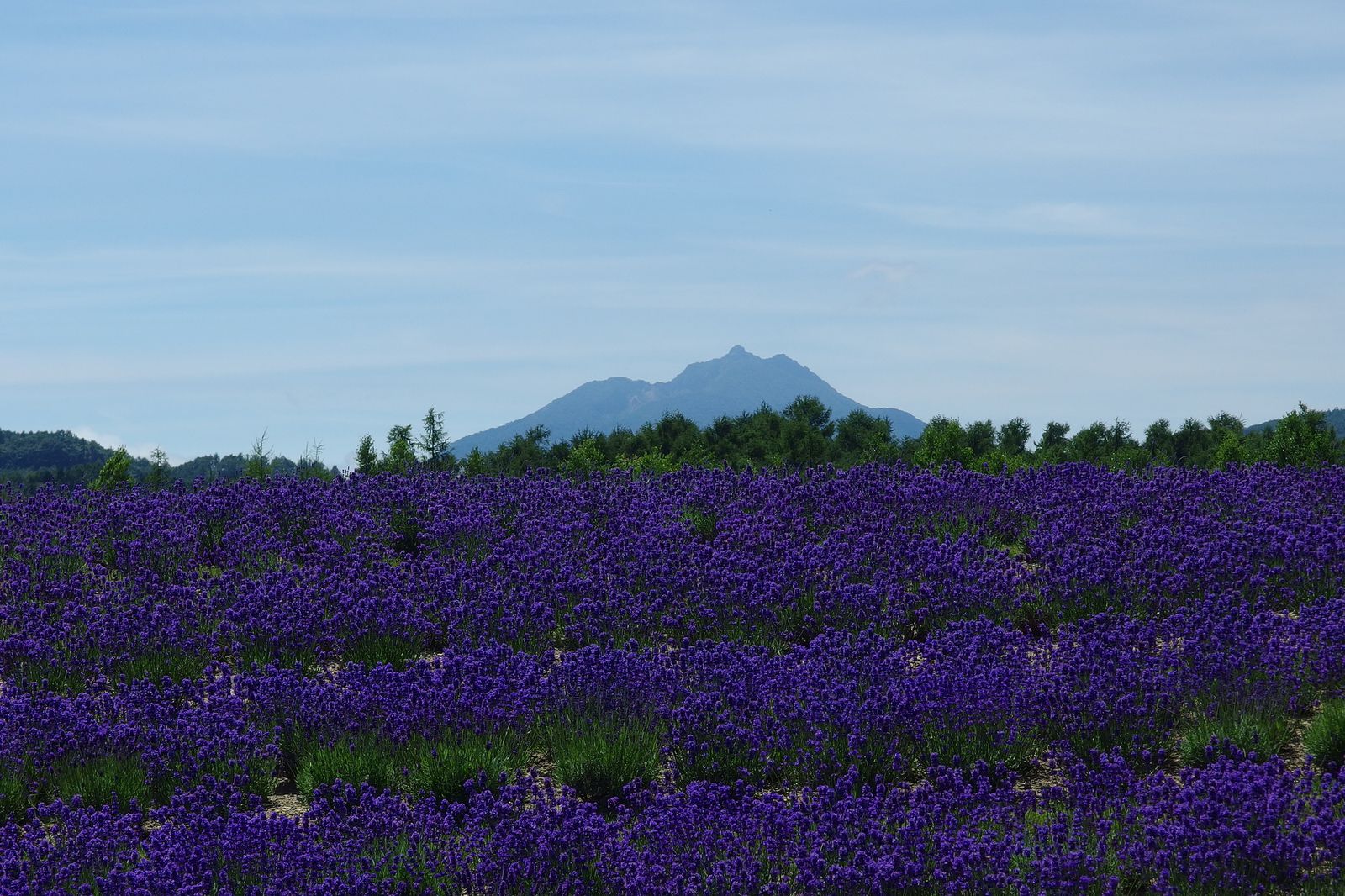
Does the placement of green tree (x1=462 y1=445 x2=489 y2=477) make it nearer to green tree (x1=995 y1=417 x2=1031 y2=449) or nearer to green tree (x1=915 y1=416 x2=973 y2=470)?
green tree (x1=915 y1=416 x2=973 y2=470)

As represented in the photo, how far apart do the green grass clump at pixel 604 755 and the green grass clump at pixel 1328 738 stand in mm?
3267

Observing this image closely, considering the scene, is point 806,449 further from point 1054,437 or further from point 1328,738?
point 1328,738

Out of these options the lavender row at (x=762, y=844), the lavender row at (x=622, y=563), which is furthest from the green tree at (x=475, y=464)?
the lavender row at (x=762, y=844)

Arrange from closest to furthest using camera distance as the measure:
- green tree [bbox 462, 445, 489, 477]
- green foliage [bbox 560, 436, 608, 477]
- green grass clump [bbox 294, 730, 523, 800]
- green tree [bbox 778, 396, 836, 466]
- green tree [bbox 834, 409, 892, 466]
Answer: green grass clump [bbox 294, 730, 523, 800] < green tree [bbox 462, 445, 489, 477] < green foliage [bbox 560, 436, 608, 477] < green tree [bbox 834, 409, 892, 466] < green tree [bbox 778, 396, 836, 466]

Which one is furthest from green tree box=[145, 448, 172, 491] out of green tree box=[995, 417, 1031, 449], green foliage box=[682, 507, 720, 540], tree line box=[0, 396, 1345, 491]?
green tree box=[995, 417, 1031, 449]

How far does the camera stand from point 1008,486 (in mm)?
11406

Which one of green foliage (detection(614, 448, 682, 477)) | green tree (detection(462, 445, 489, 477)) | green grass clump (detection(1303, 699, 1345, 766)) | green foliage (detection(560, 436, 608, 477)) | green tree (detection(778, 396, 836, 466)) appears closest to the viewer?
green grass clump (detection(1303, 699, 1345, 766))

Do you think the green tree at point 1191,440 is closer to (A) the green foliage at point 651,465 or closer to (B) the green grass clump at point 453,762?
(A) the green foliage at point 651,465

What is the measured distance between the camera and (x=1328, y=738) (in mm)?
6035

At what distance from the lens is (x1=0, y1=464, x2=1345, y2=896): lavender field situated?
5012 mm

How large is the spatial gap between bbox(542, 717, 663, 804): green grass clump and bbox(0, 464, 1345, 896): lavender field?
21 millimetres

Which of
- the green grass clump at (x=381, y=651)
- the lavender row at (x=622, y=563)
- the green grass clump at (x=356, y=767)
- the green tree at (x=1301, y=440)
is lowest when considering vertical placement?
the green grass clump at (x=356, y=767)

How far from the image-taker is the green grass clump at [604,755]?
620 centimetres

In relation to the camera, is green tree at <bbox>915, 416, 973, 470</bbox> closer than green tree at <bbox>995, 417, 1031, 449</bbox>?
Yes
